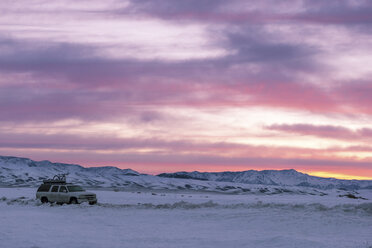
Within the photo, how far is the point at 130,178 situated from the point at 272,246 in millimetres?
182905

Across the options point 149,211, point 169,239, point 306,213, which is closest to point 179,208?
point 149,211

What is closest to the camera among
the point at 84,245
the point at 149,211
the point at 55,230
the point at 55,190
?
the point at 84,245

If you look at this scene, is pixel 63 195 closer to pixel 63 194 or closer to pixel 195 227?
pixel 63 194

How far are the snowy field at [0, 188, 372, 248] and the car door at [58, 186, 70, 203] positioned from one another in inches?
103

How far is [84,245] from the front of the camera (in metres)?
18.0

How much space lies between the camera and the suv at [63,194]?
40344 millimetres

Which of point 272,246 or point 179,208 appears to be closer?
point 272,246

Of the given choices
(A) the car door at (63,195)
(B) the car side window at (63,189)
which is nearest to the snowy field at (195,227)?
(A) the car door at (63,195)

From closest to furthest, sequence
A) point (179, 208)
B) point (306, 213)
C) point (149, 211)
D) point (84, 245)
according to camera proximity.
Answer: point (84, 245), point (306, 213), point (149, 211), point (179, 208)

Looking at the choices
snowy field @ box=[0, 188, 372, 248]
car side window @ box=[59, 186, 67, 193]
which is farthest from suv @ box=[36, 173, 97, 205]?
snowy field @ box=[0, 188, 372, 248]

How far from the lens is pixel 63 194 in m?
40.8

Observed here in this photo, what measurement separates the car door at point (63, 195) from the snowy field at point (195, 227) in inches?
103

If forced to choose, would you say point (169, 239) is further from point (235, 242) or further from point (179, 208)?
point (179, 208)

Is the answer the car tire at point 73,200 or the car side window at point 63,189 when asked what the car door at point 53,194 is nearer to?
the car side window at point 63,189
